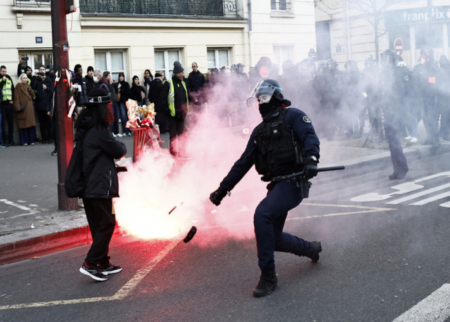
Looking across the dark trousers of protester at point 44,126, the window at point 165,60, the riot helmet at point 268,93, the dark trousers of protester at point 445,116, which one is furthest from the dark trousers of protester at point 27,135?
the riot helmet at point 268,93

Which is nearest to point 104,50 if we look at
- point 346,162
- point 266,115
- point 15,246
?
point 346,162

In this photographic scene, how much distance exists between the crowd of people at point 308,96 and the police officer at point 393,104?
2 cm

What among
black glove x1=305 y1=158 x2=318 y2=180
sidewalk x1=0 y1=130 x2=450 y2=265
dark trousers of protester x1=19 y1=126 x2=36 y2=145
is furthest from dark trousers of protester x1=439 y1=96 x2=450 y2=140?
dark trousers of protester x1=19 y1=126 x2=36 y2=145

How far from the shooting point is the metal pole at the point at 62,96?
7.73m

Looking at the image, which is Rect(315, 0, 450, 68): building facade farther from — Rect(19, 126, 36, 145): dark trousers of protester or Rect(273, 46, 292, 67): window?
Rect(273, 46, 292, 67): window

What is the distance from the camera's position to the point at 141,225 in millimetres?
7133

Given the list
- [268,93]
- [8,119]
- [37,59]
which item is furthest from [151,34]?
[268,93]

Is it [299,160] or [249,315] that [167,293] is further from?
[299,160]

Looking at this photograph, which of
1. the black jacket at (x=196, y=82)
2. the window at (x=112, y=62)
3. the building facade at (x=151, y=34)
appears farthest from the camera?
the window at (x=112, y=62)

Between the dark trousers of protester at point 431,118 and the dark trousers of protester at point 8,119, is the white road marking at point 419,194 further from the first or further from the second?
the dark trousers of protester at point 8,119

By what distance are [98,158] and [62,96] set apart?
2.79 meters

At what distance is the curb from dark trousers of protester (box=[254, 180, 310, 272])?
2.71 meters

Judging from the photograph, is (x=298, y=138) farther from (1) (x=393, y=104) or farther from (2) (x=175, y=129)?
(2) (x=175, y=129)

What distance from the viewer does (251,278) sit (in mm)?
5125
